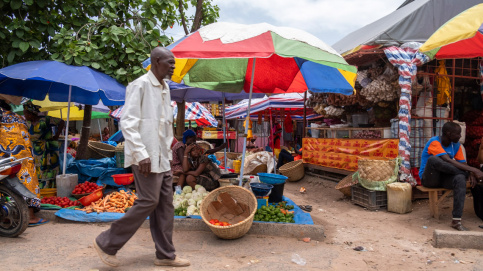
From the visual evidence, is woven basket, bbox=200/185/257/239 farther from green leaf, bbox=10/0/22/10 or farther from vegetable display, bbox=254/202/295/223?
green leaf, bbox=10/0/22/10

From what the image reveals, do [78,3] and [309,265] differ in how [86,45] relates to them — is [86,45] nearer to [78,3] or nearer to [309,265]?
[78,3]

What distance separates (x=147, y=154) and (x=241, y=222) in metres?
1.70

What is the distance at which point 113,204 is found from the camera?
5.51 meters

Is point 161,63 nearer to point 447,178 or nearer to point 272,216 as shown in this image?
point 272,216

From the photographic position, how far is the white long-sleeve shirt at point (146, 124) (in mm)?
2988

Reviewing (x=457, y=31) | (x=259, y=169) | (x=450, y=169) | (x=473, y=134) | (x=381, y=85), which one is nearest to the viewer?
(x=457, y=31)

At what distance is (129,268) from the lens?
3.29m

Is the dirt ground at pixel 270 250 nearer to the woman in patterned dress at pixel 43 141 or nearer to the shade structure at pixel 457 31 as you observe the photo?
the woman in patterned dress at pixel 43 141

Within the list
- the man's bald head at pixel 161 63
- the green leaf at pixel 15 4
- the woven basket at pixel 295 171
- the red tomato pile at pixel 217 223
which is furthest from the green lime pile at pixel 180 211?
the woven basket at pixel 295 171

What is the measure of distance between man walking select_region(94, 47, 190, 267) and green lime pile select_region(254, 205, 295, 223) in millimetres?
1811

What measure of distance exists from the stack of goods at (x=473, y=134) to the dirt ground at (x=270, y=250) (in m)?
2.86

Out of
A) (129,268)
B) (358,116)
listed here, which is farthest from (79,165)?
(358,116)

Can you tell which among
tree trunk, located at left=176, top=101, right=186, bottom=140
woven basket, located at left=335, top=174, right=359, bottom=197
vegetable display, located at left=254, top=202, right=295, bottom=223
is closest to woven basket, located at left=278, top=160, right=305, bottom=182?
woven basket, located at left=335, top=174, right=359, bottom=197

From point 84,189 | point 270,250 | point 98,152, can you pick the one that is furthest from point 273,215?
point 98,152
